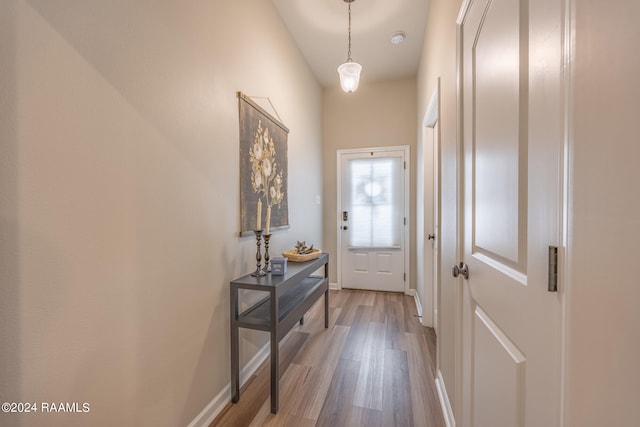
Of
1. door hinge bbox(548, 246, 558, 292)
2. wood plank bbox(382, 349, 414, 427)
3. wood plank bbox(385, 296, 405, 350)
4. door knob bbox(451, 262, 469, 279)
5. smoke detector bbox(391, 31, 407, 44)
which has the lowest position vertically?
wood plank bbox(385, 296, 405, 350)

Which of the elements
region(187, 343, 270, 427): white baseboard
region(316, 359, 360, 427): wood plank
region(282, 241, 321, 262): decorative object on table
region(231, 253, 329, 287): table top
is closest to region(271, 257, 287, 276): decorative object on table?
region(231, 253, 329, 287): table top

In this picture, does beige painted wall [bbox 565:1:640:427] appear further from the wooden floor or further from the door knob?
the wooden floor

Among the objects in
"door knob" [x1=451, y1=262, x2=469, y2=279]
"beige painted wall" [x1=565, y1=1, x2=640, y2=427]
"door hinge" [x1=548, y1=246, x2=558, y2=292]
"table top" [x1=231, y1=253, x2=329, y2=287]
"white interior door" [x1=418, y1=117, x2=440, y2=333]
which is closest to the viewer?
"beige painted wall" [x1=565, y1=1, x2=640, y2=427]

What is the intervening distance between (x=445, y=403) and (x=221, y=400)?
129 cm

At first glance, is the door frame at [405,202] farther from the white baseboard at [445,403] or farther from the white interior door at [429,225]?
the white baseboard at [445,403]

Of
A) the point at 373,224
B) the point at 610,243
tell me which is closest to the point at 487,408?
the point at 610,243

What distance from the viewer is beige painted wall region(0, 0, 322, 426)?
2.43ft

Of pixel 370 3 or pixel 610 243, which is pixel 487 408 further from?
pixel 370 3

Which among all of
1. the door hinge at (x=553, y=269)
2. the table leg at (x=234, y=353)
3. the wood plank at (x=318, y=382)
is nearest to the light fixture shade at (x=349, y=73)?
the table leg at (x=234, y=353)

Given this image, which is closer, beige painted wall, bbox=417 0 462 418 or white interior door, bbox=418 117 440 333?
beige painted wall, bbox=417 0 462 418

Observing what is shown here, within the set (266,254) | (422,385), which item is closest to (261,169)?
(266,254)

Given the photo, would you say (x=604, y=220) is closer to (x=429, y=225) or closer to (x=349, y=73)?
(x=349, y=73)

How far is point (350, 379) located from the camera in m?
1.76

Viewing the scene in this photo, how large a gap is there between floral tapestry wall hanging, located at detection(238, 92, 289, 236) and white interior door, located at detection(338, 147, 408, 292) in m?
1.41
